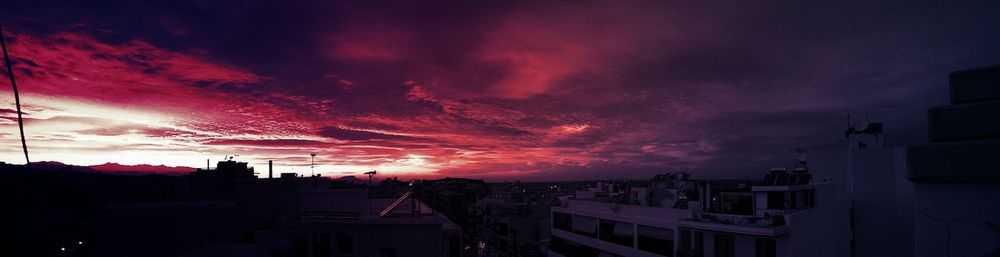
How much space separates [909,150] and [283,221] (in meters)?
19.4

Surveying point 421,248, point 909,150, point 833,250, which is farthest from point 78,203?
point 833,250

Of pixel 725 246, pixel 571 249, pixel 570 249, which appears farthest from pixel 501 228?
pixel 725 246

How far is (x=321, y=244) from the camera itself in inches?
682

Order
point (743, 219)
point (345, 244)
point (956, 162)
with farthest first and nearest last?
point (743, 219), point (345, 244), point (956, 162)

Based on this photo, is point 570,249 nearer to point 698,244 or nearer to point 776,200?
point 698,244

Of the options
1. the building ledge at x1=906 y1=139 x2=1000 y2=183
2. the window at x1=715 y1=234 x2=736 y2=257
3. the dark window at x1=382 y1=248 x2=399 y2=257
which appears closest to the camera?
the building ledge at x1=906 y1=139 x2=1000 y2=183

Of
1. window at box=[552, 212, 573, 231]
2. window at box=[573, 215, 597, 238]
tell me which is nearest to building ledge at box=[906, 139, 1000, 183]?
window at box=[573, 215, 597, 238]

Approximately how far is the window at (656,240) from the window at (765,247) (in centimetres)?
638

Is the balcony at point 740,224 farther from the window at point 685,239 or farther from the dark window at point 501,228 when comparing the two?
the dark window at point 501,228

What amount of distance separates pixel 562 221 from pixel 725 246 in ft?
56.6

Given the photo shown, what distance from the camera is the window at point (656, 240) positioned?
2888 centimetres

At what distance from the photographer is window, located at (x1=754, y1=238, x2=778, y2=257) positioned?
22.0 metres

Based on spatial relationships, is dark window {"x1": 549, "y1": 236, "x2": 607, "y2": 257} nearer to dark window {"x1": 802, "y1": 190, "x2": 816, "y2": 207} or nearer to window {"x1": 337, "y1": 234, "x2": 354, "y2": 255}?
dark window {"x1": 802, "y1": 190, "x2": 816, "y2": 207}

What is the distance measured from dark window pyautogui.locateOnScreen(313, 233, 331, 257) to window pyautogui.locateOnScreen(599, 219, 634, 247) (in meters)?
21.1
